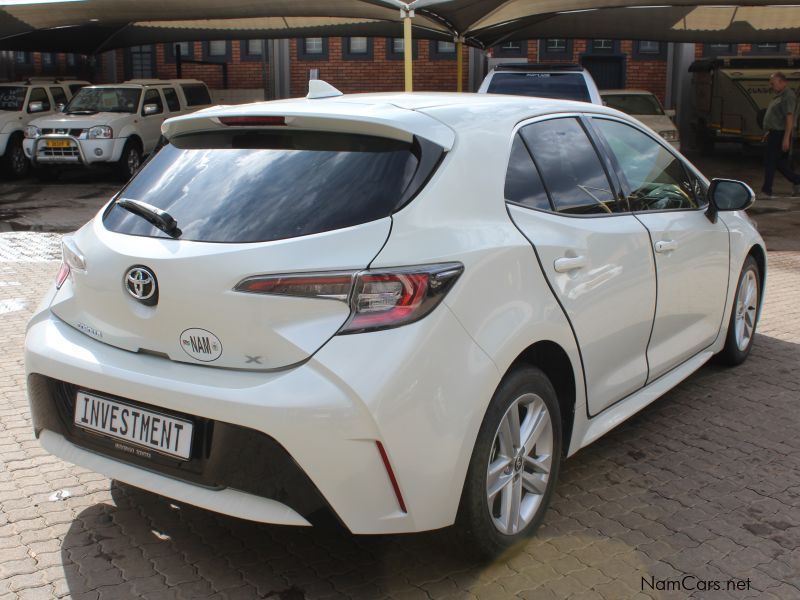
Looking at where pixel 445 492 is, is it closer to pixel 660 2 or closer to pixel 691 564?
pixel 691 564

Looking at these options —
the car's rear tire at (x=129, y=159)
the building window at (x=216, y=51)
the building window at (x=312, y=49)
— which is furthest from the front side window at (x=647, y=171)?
the building window at (x=216, y=51)

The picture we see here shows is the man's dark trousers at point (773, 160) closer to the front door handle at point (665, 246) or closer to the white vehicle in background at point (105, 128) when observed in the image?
the white vehicle in background at point (105, 128)

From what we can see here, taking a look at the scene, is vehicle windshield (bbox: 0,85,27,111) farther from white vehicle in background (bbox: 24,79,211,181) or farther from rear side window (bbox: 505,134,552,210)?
rear side window (bbox: 505,134,552,210)

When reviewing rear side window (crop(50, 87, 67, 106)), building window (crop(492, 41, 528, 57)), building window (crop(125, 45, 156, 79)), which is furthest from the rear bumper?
building window (crop(125, 45, 156, 79))

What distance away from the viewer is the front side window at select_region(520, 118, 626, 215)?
3.63m

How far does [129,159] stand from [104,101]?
4.84 ft

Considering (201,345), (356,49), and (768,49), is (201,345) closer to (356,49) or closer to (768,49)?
(356,49)

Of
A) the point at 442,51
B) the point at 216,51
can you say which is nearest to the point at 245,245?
the point at 442,51

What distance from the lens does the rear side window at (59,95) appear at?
19.4 meters

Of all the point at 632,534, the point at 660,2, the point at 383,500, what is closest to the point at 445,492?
the point at 383,500

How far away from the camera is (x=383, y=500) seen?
2746 millimetres

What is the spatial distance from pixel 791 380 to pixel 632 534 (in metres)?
2.47

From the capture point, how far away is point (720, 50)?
2473 cm

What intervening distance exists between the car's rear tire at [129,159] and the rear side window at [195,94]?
7.68 feet
